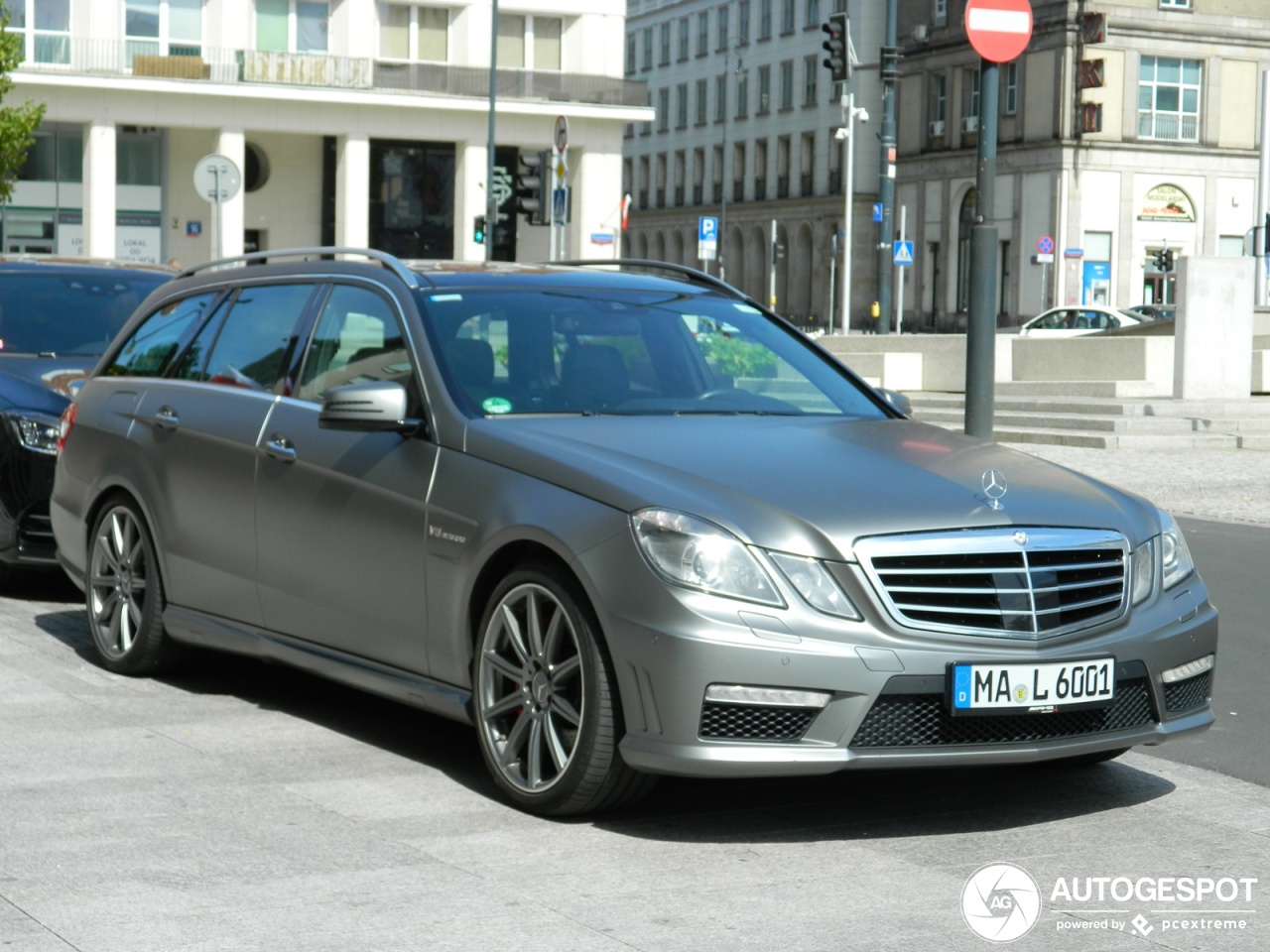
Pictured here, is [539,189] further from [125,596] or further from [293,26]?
[293,26]

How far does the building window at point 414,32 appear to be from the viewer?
189 feet

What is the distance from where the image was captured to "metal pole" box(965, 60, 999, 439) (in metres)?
11.3

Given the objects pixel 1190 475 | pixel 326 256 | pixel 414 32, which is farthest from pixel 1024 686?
pixel 414 32

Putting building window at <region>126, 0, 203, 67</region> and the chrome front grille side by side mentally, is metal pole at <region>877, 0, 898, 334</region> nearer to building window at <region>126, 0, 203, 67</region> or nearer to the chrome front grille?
building window at <region>126, 0, 203, 67</region>

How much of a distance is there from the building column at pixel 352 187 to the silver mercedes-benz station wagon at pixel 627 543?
165 feet

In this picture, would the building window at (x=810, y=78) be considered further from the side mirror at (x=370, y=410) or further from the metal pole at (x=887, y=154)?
the side mirror at (x=370, y=410)

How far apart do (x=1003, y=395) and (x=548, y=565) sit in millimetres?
23021

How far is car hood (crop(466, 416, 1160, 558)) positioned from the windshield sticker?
9 centimetres

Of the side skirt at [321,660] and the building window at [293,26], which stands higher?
the building window at [293,26]

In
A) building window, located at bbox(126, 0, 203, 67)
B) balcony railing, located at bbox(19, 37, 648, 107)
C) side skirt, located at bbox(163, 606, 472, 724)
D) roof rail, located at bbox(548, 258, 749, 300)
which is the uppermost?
building window, located at bbox(126, 0, 203, 67)

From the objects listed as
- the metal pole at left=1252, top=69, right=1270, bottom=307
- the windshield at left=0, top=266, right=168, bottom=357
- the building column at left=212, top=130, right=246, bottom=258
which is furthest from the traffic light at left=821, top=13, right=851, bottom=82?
the windshield at left=0, top=266, right=168, bottom=357

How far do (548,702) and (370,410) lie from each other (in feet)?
3.80

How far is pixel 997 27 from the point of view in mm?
11680

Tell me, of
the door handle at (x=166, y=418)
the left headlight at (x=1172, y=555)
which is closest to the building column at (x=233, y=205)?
the door handle at (x=166, y=418)
